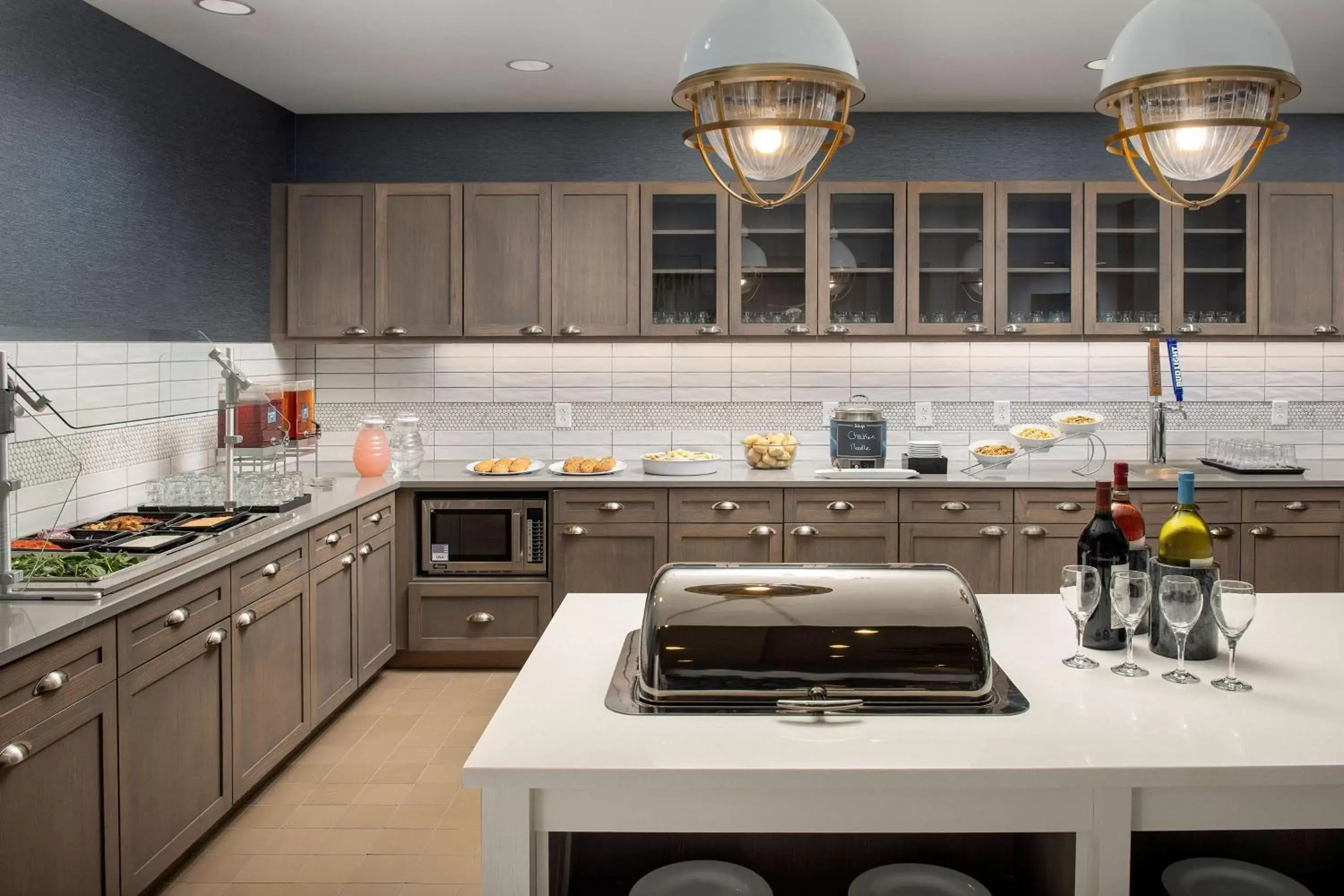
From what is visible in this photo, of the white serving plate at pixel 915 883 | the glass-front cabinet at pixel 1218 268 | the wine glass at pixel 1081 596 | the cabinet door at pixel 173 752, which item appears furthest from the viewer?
the glass-front cabinet at pixel 1218 268

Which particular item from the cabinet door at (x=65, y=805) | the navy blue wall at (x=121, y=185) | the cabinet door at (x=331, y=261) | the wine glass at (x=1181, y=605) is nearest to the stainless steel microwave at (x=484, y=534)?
the cabinet door at (x=331, y=261)

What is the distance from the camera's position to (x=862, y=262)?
5.07 m

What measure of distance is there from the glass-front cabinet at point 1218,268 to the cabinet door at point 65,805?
4668 millimetres

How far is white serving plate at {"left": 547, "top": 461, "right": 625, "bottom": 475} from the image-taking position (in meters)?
4.94

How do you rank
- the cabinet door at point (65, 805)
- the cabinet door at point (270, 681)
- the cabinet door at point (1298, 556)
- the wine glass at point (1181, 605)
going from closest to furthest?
the wine glass at point (1181, 605), the cabinet door at point (65, 805), the cabinet door at point (270, 681), the cabinet door at point (1298, 556)

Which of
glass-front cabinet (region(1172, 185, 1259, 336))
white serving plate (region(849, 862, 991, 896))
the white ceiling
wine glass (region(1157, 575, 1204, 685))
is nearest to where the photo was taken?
white serving plate (region(849, 862, 991, 896))

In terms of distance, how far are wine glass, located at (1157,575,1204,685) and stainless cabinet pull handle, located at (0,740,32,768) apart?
223 centimetres

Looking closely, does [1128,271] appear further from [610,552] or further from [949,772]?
[949,772]

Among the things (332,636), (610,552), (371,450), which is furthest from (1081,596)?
(371,450)

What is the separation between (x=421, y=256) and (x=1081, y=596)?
3829 millimetres

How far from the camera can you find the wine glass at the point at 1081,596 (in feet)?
6.63

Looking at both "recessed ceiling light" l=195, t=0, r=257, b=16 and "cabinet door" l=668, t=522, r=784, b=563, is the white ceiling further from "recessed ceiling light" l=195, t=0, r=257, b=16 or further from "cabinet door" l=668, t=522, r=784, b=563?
"cabinet door" l=668, t=522, r=784, b=563

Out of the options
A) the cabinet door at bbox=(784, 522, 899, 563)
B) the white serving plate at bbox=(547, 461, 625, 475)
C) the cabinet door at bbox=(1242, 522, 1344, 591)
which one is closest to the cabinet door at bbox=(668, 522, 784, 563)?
the cabinet door at bbox=(784, 522, 899, 563)

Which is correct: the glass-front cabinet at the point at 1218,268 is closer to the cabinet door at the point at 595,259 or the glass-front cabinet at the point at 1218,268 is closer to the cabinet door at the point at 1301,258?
the cabinet door at the point at 1301,258
